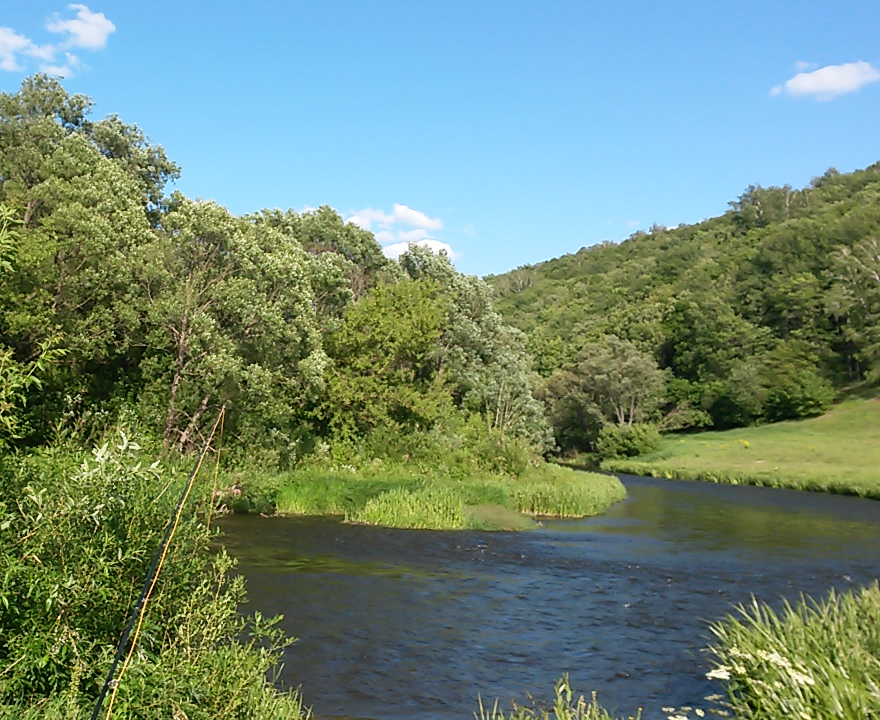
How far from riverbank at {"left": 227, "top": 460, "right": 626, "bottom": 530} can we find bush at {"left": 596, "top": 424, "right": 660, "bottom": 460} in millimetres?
42745

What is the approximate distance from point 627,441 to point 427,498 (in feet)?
180

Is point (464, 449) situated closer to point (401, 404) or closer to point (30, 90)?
point (401, 404)

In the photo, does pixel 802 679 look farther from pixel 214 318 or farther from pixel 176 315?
pixel 214 318

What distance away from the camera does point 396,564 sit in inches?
815

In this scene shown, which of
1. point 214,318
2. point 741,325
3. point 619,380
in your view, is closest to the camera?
point 214,318

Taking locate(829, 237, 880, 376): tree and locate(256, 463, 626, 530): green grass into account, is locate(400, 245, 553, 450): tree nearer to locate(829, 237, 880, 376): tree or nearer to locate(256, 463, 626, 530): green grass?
locate(256, 463, 626, 530): green grass

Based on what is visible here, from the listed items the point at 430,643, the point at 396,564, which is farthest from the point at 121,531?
the point at 396,564

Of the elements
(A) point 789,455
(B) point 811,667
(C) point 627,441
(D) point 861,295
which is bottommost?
(A) point 789,455

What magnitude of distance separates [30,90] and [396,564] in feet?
90.1

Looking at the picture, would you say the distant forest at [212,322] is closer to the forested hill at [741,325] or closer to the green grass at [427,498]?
the green grass at [427,498]

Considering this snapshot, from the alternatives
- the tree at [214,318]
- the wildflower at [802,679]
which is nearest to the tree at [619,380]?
the tree at [214,318]

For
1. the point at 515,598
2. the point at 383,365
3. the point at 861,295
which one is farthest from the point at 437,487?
the point at 861,295

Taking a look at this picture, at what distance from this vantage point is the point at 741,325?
9588 cm

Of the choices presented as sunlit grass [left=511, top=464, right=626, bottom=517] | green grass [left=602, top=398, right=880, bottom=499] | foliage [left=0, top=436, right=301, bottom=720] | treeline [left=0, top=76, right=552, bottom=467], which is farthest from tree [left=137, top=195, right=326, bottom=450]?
green grass [left=602, top=398, right=880, bottom=499]
